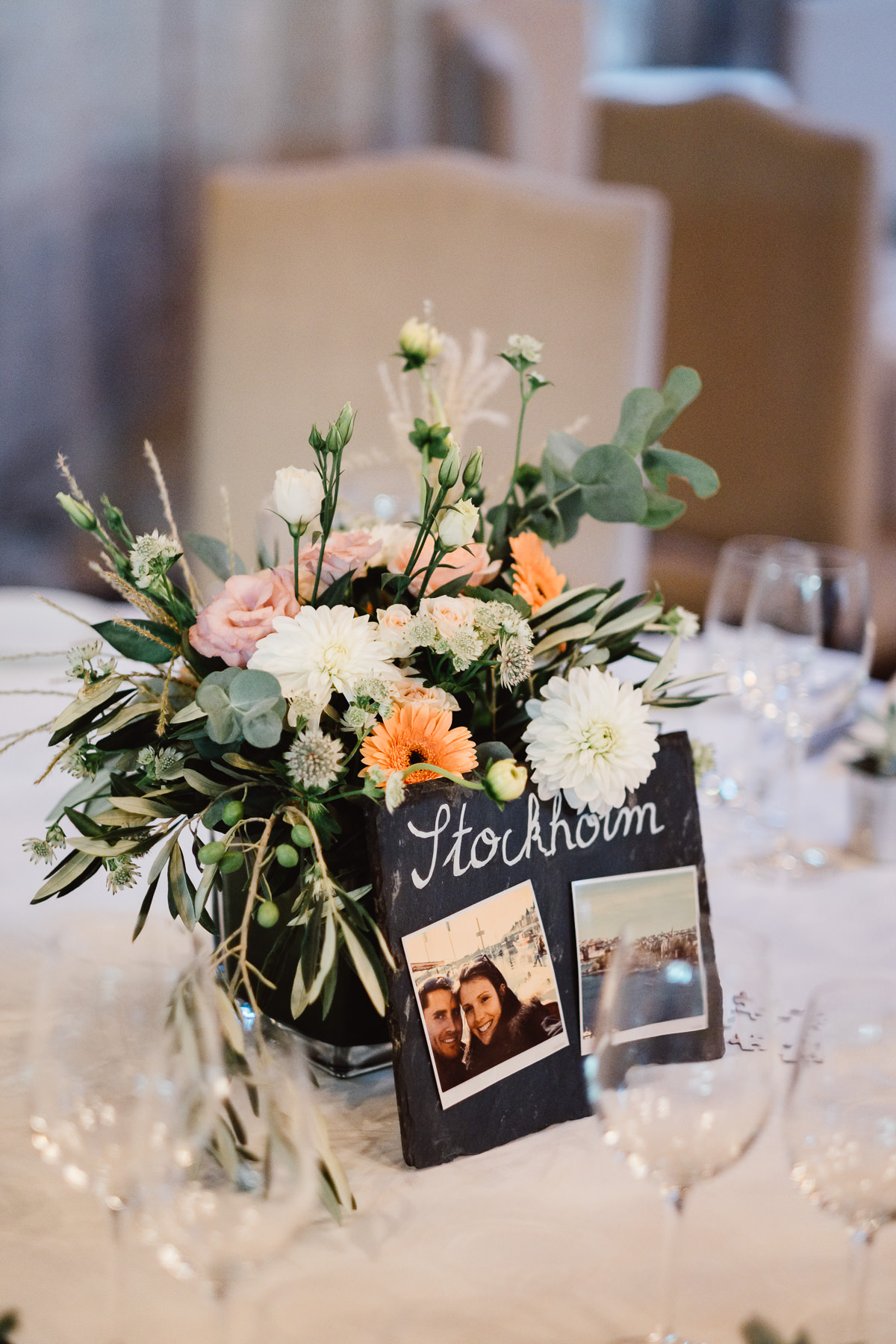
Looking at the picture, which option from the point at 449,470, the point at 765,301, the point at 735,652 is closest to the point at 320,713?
the point at 449,470

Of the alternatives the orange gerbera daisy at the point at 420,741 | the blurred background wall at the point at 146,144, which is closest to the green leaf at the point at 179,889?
the orange gerbera daisy at the point at 420,741

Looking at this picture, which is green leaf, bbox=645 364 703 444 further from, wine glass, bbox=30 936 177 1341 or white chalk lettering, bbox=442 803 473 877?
wine glass, bbox=30 936 177 1341

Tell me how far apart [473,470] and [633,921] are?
0.84 feet

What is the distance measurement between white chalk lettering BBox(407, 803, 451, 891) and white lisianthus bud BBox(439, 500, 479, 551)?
130mm

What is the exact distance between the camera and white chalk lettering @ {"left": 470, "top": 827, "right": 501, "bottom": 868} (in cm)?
65

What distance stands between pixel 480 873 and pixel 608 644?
0.17 m

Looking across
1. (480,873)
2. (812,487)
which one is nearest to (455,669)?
(480,873)

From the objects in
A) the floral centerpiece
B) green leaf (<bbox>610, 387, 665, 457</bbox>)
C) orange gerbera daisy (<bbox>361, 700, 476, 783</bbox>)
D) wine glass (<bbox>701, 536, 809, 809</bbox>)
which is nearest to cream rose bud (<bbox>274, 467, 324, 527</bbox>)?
the floral centerpiece

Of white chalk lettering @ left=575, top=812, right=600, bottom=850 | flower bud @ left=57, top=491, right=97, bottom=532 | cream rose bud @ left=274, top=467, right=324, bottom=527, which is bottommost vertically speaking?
white chalk lettering @ left=575, top=812, right=600, bottom=850

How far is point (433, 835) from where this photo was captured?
2.07 feet

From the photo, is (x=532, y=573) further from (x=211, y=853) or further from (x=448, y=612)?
(x=211, y=853)

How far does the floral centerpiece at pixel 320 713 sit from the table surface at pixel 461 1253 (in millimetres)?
82

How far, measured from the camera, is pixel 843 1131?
1.70 ft

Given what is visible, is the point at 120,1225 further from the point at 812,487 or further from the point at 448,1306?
the point at 812,487
